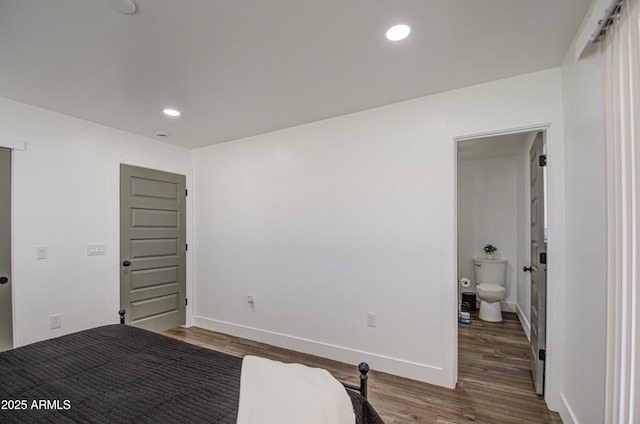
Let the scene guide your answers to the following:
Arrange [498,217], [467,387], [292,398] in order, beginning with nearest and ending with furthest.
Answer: [292,398], [467,387], [498,217]

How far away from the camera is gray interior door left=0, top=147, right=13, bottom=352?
8.02ft

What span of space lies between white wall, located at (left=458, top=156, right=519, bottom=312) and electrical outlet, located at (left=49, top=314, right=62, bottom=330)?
5372 mm

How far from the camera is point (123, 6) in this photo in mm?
1418

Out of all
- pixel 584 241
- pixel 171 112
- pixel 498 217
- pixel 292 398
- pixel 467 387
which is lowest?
pixel 467 387

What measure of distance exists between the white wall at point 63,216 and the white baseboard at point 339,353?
4.23 ft

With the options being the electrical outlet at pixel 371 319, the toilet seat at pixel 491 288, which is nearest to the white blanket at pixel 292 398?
the electrical outlet at pixel 371 319

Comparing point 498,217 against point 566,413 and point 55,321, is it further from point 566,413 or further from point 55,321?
point 55,321

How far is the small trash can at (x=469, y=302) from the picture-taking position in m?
4.41

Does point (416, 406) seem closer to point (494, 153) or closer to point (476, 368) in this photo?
point (476, 368)

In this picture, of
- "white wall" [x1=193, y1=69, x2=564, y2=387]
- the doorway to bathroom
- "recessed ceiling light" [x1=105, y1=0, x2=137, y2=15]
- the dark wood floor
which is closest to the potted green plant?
the doorway to bathroom

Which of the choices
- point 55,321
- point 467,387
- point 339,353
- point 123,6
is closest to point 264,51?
point 123,6

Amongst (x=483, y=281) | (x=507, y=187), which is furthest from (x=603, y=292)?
(x=507, y=187)

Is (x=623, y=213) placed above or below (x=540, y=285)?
above

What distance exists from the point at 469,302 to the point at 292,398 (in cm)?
420
